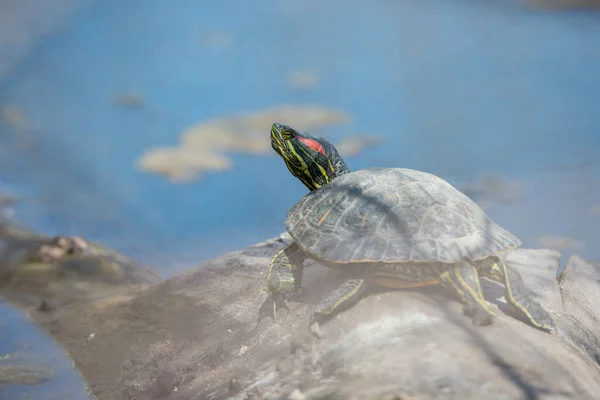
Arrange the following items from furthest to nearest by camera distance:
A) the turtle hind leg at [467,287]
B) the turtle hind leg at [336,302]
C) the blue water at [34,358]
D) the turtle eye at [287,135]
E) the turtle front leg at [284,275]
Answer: the turtle eye at [287,135], the blue water at [34,358], the turtle front leg at [284,275], the turtle hind leg at [336,302], the turtle hind leg at [467,287]

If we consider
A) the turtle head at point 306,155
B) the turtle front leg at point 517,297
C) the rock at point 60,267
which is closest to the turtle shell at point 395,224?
the turtle front leg at point 517,297

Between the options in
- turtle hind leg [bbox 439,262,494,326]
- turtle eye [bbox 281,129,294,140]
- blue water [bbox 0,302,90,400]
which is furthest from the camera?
turtle eye [bbox 281,129,294,140]

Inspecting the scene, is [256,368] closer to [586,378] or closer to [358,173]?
[358,173]

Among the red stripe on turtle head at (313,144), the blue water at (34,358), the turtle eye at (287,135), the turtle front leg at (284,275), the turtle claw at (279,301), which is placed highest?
the turtle eye at (287,135)

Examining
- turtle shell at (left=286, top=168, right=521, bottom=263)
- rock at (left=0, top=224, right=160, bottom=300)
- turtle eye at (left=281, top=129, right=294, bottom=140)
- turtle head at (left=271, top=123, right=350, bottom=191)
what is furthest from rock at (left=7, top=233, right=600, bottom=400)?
turtle eye at (left=281, top=129, right=294, bottom=140)

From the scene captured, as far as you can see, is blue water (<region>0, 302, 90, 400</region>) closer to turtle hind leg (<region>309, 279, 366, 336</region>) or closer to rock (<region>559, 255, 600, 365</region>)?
turtle hind leg (<region>309, 279, 366, 336</region>)

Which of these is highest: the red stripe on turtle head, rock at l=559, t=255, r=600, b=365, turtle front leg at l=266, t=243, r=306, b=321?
the red stripe on turtle head

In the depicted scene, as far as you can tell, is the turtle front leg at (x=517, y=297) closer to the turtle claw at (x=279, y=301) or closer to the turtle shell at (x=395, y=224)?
the turtle shell at (x=395, y=224)
